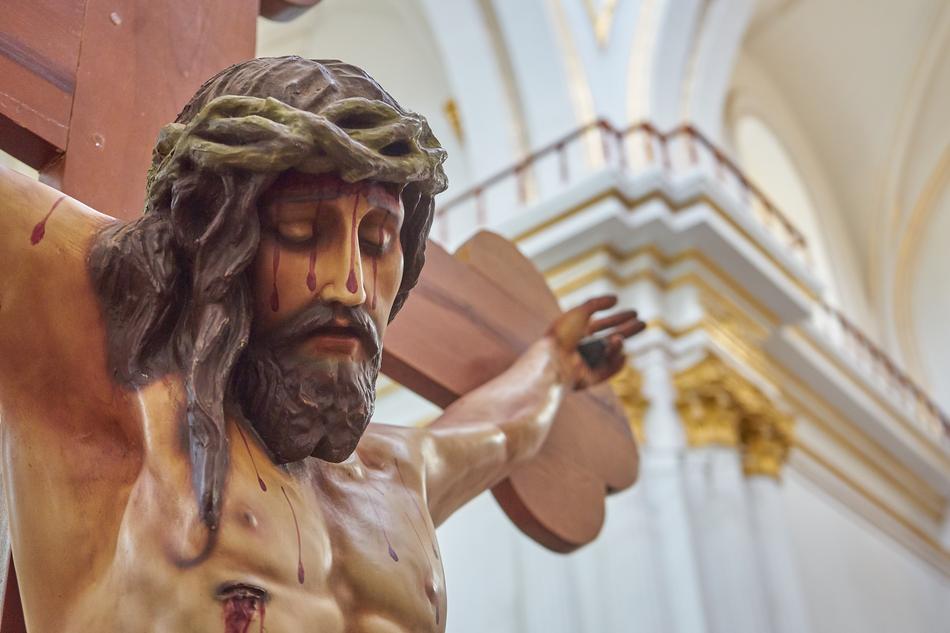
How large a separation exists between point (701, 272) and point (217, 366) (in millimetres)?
7326

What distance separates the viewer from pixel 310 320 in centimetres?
132

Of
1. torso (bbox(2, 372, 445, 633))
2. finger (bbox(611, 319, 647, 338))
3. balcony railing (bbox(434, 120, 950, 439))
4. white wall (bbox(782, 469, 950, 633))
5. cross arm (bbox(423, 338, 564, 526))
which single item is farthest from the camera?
white wall (bbox(782, 469, 950, 633))

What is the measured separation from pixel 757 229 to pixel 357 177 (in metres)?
7.75

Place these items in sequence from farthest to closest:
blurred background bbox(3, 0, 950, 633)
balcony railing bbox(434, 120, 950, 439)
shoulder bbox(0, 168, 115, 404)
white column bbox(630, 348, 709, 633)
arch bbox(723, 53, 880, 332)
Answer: arch bbox(723, 53, 880, 332) → balcony railing bbox(434, 120, 950, 439) → blurred background bbox(3, 0, 950, 633) → white column bbox(630, 348, 709, 633) → shoulder bbox(0, 168, 115, 404)

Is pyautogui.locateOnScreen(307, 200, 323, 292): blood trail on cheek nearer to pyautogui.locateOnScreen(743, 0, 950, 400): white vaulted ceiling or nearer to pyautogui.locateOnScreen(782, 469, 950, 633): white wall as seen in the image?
pyautogui.locateOnScreen(782, 469, 950, 633): white wall

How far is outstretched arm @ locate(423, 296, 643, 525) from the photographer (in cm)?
187

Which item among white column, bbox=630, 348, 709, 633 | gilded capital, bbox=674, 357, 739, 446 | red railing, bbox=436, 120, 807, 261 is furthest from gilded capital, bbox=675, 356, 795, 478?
red railing, bbox=436, 120, 807, 261

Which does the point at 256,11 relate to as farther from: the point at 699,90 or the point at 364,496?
the point at 699,90

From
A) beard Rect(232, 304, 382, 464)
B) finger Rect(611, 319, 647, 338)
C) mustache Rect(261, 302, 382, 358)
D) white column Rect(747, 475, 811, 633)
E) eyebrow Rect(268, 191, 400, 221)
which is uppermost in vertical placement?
white column Rect(747, 475, 811, 633)

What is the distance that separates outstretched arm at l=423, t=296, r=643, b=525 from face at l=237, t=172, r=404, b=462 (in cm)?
45

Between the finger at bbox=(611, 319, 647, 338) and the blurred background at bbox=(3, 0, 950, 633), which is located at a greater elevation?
the blurred background at bbox=(3, 0, 950, 633)

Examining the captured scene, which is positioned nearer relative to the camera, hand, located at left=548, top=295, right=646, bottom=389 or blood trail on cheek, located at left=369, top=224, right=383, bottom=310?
blood trail on cheek, located at left=369, top=224, right=383, bottom=310

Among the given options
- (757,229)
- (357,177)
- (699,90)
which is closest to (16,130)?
(357,177)

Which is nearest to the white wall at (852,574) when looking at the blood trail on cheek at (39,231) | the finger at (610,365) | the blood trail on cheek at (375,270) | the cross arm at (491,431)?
the finger at (610,365)
